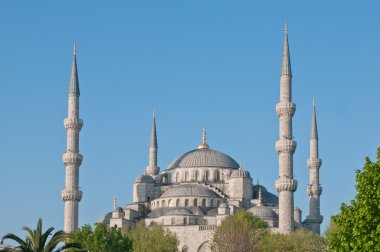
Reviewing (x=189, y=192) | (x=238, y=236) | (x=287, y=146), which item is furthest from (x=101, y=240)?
(x=189, y=192)

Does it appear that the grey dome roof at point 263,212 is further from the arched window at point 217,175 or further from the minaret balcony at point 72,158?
the minaret balcony at point 72,158

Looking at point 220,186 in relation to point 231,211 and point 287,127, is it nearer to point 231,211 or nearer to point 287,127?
point 231,211

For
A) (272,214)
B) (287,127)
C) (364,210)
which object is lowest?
(364,210)

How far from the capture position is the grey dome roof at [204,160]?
93137 millimetres

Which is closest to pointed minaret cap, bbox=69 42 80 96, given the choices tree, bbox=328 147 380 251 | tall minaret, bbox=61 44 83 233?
tall minaret, bbox=61 44 83 233

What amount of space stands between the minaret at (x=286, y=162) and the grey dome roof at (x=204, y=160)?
15975 millimetres

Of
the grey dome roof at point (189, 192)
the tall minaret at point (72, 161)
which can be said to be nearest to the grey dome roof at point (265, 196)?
the grey dome roof at point (189, 192)

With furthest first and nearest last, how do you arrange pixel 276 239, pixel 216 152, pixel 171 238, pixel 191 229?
pixel 216 152 < pixel 191 229 < pixel 171 238 < pixel 276 239

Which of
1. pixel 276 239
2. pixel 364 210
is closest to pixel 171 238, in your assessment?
pixel 276 239

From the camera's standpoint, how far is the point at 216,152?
9575 cm

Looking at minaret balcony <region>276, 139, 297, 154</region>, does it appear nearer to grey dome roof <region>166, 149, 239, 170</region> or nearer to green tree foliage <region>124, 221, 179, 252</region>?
green tree foliage <region>124, 221, 179, 252</region>

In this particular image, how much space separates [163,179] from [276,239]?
29.6m

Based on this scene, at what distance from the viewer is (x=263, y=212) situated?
3246 inches

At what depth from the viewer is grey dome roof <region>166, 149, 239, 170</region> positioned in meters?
93.1
